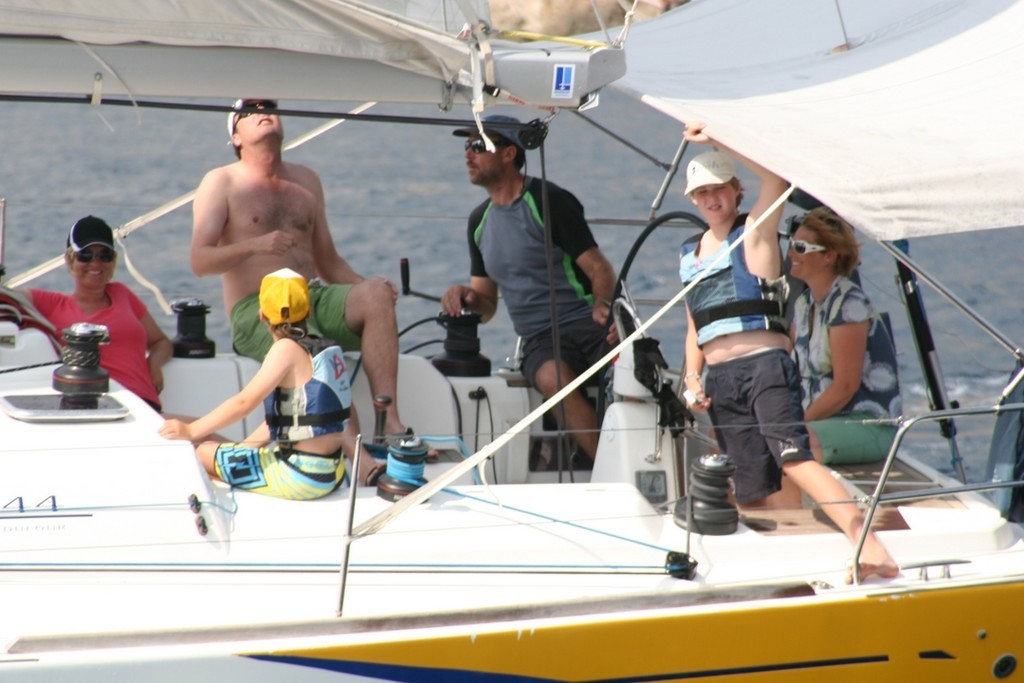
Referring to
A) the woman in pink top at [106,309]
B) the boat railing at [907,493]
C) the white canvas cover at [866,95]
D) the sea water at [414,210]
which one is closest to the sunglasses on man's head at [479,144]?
the white canvas cover at [866,95]

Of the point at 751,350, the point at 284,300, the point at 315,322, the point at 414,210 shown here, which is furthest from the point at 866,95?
the point at 414,210

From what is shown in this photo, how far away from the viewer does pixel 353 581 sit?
10.5 feet

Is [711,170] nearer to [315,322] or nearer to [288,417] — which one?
[288,417]

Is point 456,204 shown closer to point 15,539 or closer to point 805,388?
point 805,388

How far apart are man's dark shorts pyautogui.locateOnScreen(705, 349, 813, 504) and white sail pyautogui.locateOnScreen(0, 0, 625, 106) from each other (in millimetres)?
863

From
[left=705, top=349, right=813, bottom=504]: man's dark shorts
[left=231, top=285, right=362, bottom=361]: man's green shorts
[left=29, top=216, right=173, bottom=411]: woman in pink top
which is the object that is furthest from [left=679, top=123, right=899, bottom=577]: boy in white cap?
[left=29, top=216, right=173, bottom=411]: woman in pink top

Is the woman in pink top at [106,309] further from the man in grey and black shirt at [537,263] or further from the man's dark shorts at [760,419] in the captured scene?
the man's dark shorts at [760,419]

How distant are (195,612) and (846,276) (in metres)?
2.16

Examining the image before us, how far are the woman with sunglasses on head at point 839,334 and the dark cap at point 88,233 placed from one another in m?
2.09

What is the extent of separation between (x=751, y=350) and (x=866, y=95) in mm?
1218

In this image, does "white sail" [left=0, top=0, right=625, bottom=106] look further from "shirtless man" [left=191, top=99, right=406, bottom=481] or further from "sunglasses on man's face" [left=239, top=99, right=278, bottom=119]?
"shirtless man" [left=191, top=99, right=406, bottom=481]

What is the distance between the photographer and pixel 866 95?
4312 millimetres

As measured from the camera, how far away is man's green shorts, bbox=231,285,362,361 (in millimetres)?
4227

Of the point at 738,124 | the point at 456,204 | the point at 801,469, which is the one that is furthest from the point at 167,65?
the point at 456,204
